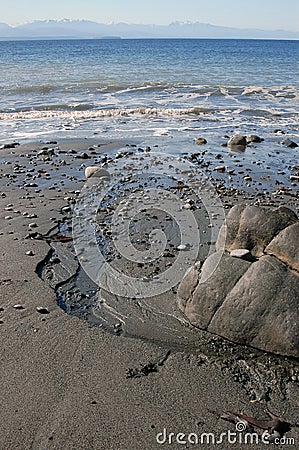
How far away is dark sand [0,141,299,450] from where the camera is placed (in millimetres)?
3852

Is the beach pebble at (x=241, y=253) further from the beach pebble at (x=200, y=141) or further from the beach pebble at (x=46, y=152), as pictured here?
the beach pebble at (x=200, y=141)

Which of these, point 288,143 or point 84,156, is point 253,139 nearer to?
point 288,143

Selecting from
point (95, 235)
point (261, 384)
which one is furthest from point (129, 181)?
point (261, 384)

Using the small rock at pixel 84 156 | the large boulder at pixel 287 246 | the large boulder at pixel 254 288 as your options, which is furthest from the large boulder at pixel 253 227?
the small rock at pixel 84 156

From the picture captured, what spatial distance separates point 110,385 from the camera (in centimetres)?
439

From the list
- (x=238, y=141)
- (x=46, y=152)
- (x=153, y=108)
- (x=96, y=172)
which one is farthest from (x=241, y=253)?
(x=153, y=108)

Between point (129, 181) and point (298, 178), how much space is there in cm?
396

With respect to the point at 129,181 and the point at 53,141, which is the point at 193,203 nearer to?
the point at 129,181

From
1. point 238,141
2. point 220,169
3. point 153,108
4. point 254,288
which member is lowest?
point 153,108

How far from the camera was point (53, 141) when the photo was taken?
15.0 metres

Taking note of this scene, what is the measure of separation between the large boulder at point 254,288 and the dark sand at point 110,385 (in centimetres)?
20

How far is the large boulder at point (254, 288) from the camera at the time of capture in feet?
15.5

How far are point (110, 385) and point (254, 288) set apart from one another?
1.78 m

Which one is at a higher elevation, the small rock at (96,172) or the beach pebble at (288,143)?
the small rock at (96,172)
